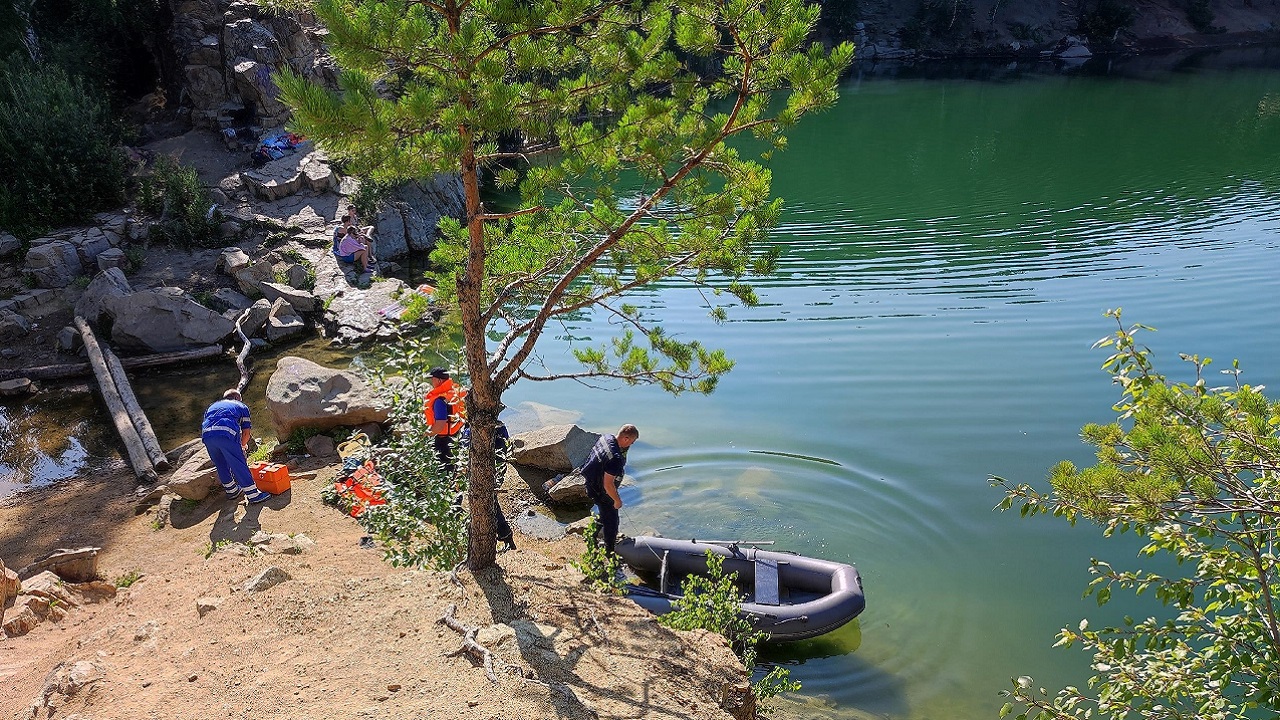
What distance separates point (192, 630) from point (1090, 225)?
67.8 feet

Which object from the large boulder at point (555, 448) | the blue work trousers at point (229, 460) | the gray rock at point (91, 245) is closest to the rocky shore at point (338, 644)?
the blue work trousers at point (229, 460)

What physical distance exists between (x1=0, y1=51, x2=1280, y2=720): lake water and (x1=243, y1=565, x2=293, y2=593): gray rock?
2.93 metres

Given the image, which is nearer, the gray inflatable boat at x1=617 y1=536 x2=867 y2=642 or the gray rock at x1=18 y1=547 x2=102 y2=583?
the gray rock at x1=18 y1=547 x2=102 y2=583

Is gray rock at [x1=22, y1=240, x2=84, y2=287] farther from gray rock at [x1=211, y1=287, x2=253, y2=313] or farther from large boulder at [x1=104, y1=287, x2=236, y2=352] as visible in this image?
gray rock at [x1=211, y1=287, x2=253, y2=313]

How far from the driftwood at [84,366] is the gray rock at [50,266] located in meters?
2.67

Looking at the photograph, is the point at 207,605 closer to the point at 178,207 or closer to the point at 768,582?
the point at 768,582

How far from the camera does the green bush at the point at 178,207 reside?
16.5 m

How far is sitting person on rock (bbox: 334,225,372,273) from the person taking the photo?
16.9 metres

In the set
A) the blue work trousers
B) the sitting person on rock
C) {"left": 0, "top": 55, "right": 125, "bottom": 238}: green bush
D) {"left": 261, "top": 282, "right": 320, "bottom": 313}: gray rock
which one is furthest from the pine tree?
{"left": 0, "top": 55, "right": 125, "bottom": 238}: green bush

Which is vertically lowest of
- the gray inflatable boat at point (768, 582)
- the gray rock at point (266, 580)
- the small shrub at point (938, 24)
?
the gray inflatable boat at point (768, 582)

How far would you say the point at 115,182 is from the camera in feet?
56.4

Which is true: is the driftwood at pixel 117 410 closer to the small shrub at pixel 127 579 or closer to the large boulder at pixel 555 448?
the small shrub at pixel 127 579

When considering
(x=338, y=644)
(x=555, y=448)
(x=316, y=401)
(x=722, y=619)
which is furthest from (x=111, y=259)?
(x=722, y=619)

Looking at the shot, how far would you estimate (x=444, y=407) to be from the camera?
311 inches
